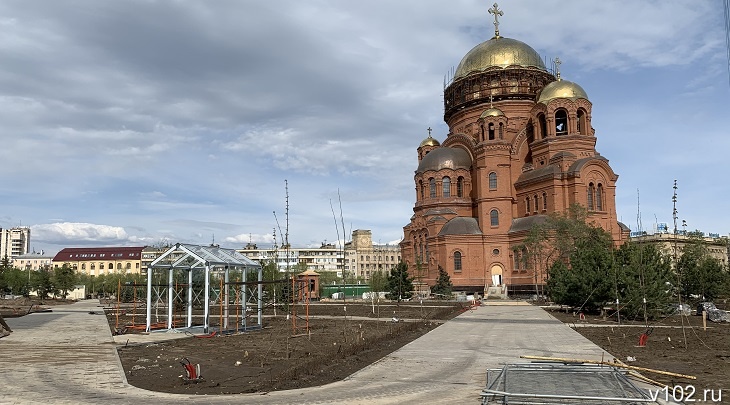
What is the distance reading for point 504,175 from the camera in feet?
197

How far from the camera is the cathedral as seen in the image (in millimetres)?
55344

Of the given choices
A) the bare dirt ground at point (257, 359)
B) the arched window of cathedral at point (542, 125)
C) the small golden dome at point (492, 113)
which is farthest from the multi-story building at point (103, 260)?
the bare dirt ground at point (257, 359)

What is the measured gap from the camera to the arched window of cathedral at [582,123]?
57656mm

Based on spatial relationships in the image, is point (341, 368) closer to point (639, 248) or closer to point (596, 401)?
point (596, 401)

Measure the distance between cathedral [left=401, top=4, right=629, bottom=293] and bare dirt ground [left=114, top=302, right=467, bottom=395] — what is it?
116ft

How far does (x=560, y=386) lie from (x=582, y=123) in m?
52.8

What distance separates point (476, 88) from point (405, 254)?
68.7 ft

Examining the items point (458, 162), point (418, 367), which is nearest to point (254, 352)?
point (418, 367)

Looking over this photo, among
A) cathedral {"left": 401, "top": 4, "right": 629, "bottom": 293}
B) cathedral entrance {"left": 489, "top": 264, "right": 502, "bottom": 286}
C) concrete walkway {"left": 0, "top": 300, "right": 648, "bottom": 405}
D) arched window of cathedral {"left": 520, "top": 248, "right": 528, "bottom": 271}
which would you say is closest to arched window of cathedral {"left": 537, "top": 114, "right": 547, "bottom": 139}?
cathedral {"left": 401, "top": 4, "right": 629, "bottom": 293}

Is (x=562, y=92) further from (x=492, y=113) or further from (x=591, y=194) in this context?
(x=591, y=194)

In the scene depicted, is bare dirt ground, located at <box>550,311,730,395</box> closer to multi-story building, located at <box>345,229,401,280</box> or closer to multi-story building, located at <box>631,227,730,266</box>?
multi-story building, located at <box>631,227,730,266</box>

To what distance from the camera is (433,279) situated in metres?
58.8

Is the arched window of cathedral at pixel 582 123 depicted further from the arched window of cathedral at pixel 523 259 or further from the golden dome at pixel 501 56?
the arched window of cathedral at pixel 523 259

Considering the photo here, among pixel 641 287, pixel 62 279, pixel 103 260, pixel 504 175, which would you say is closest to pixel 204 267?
pixel 641 287
